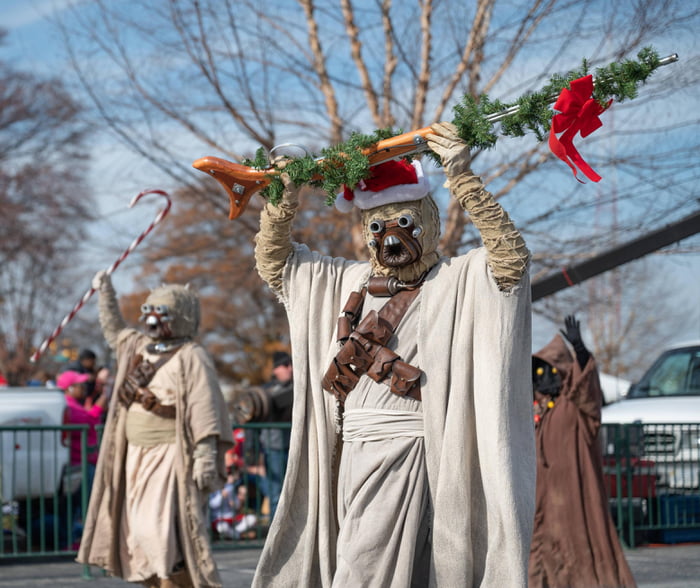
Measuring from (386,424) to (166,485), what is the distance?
11.1 feet

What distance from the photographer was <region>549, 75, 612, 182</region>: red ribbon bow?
166 inches

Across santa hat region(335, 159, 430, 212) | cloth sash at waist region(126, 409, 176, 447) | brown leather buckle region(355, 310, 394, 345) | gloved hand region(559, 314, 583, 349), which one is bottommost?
cloth sash at waist region(126, 409, 176, 447)

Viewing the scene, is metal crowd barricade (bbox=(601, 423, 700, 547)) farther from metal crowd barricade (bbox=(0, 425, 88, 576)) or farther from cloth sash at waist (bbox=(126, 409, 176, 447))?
metal crowd barricade (bbox=(0, 425, 88, 576))

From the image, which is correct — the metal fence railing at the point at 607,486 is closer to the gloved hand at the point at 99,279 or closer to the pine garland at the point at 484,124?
the gloved hand at the point at 99,279

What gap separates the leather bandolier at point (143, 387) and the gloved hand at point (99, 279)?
2.74ft

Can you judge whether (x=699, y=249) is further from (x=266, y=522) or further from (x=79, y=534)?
(x=79, y=534)

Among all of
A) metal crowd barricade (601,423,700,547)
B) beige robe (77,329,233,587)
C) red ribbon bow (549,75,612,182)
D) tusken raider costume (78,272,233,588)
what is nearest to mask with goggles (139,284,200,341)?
tusken raider costume (78,272,233,588)

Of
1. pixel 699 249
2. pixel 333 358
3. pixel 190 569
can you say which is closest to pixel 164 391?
pixel 190 569

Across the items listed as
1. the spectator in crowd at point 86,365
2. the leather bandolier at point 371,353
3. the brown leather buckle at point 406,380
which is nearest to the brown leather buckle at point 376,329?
the leather bandolier at point 371,353

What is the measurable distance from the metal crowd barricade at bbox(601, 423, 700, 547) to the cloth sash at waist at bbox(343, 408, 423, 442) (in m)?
6.59

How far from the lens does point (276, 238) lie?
5051 millimetres

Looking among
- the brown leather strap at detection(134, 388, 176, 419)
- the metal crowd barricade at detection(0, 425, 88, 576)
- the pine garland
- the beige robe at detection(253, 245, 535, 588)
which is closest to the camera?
the pine garland

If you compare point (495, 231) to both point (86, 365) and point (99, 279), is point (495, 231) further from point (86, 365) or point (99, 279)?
point (86, 365)

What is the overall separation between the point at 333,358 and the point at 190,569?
313 centimetres
